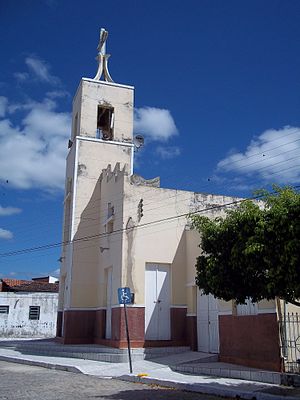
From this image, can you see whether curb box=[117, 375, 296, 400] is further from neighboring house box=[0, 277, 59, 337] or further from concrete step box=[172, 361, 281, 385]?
neighboring house box=[0, 277, 59, 337]

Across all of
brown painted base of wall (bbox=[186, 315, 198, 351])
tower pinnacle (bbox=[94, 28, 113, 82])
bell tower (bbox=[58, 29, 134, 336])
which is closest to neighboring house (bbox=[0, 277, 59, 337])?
bell tower (bbox=[58, 29, 134, 336])

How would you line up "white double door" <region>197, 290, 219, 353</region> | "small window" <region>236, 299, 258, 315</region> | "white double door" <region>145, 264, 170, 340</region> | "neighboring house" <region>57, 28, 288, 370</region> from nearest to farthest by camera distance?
"small window" <region>236, 299, 258, 315</region>
"neighboring house" <region>57, 28, 288, 370</region>
"white double door" <region>197, 290, 219, 353</region>
"white double door" <region>145, 264, 170, 340</region>

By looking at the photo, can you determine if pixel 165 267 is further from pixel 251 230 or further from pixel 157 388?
pixel 251 230

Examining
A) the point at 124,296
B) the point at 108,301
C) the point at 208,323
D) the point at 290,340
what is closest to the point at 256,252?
the point at 290,340

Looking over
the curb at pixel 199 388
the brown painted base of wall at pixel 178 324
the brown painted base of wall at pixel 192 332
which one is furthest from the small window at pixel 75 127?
the curb at pixel 199 388

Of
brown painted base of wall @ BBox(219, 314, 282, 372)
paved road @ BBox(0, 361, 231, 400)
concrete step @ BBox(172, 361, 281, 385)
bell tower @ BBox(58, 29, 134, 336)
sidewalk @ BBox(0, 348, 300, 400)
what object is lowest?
paved road @ BBox(0, 361, 231, 400)

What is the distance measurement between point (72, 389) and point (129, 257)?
8.33 metres

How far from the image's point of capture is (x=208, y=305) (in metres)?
18.5

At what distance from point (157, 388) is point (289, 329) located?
13.3 ft

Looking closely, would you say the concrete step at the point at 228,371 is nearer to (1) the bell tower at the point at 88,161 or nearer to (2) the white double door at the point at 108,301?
(2) the white double door at the point at 108,301

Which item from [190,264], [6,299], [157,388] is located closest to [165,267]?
[190,264]

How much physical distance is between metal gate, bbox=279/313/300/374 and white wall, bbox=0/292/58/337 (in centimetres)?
2666

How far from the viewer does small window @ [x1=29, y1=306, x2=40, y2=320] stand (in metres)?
36.6

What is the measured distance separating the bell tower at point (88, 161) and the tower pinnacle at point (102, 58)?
0.19 ft
